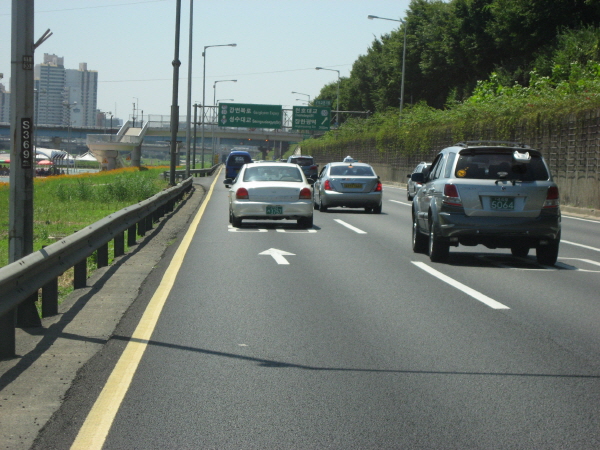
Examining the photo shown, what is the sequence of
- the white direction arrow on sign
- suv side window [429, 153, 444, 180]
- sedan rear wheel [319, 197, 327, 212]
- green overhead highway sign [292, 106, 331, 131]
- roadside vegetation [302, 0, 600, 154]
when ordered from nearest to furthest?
1. the white direction arrow on sign
2. suv side window [429, 153, 444, 180]
3. sedan rear wheel [319, 197, 327, 212]
4. roadside vegetation [302, 0, 600, 154]
5. green overhead highway sign [292, 106, 331, 131]

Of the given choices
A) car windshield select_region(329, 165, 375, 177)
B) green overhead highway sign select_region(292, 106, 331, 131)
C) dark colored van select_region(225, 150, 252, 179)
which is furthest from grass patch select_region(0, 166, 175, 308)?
green overhead highway sign select_region(292, 106, 331, 131)

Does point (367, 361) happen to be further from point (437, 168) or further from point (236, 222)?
point (236, 222)

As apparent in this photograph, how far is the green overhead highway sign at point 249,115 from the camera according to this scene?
8225cm

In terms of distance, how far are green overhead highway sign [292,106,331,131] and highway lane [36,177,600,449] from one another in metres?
72.9

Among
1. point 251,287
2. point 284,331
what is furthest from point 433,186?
point 284,331

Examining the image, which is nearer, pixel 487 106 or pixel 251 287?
pixel 251 287

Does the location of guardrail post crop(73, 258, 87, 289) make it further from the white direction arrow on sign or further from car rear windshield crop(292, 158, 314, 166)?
car rear windshield crop(292, 158, 314, 166)

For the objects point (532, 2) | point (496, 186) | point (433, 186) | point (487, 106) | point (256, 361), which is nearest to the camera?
point (256, 361)

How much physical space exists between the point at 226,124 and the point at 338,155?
12388 millimetres

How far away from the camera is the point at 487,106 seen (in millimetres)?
43312

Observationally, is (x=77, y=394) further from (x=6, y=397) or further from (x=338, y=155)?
(x=338, y=155)

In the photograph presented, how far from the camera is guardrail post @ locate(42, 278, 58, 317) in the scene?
8.35m

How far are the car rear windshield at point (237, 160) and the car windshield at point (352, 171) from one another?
101 feet

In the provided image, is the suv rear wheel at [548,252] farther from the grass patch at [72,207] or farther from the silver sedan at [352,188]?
the silver sedan at [352,188]
